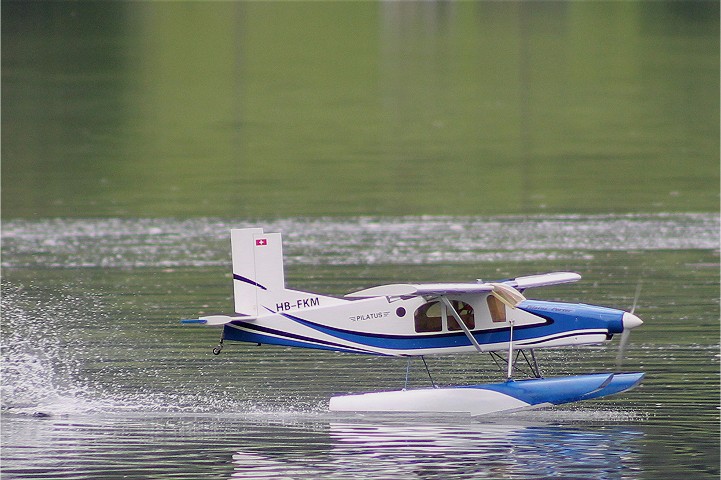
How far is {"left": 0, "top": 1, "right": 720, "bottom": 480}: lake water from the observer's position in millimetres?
15539

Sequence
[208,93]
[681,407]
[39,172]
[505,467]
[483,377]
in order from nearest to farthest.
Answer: [505,467], [681,407], [483,377], [39,172], [208,93]

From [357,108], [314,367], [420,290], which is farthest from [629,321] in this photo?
[357,108]

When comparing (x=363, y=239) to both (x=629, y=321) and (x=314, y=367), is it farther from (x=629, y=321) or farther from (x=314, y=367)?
(x=629, y=321)

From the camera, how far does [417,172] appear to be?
42.2 metres

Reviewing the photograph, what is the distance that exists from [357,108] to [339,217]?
25.0m

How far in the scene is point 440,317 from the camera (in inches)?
675

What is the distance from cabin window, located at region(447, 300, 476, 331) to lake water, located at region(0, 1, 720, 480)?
1.31 metres

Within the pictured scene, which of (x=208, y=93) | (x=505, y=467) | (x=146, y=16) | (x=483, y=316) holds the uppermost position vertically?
(x=146, y=16)

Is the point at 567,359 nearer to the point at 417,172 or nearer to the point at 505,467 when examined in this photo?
the point at 505,467

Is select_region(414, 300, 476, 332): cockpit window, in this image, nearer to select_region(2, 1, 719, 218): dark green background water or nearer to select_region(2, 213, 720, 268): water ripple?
select_region(2, 213, 720, 268): water ripple

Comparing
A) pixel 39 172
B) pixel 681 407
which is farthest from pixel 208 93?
pixel 681 407

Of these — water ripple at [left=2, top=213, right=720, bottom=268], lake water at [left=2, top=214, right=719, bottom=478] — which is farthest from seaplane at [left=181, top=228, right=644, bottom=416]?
water ripple at [left=2, top=213, right=720, bottom=268]

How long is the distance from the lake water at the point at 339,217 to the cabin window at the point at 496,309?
4.78 ft

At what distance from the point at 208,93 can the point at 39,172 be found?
2126cm
